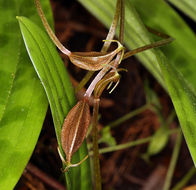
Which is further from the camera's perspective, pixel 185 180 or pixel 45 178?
pixel 185 180

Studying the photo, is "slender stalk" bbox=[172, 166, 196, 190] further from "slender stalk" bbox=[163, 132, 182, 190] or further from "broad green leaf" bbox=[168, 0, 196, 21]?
"broad green leaf" bbox=[168, 0, 196, 21]

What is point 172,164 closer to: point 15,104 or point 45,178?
point 45,178

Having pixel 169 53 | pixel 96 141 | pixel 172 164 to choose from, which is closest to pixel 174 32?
pixel 169 53

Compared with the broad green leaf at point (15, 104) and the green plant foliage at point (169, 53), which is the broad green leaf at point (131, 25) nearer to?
the green plant foliage at point (169, 53)

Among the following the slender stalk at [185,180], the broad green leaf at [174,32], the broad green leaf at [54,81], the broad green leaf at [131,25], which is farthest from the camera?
the slender stalk at [185,180]

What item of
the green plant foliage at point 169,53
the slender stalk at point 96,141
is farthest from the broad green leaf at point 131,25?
the slender stalk at point 96,141

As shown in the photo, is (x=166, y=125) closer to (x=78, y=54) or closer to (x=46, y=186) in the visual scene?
(x=46, y=186)

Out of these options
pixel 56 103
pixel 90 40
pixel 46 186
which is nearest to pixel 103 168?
pixel 46 186
